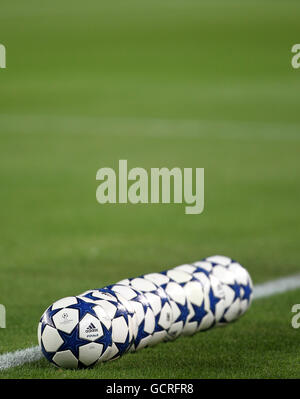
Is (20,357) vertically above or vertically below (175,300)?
below

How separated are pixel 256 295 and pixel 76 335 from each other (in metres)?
2.74

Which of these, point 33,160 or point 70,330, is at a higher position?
point 33,160

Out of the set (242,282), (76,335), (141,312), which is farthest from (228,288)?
(76,335)

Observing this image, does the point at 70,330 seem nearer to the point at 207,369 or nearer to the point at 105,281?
the point at 207,369

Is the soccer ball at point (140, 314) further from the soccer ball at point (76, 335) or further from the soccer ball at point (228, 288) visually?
the soccer ball at point (228, 288)

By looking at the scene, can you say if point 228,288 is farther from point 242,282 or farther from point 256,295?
point 256,295

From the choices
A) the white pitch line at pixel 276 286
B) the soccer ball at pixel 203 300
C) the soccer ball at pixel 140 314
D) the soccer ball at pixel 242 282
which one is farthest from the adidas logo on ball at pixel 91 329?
the white pitch line at pixel 276 286

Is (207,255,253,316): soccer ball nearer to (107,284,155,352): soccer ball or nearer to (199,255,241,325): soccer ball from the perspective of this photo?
(199,255,241,325): soccer ball

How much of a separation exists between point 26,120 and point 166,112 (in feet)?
13.6

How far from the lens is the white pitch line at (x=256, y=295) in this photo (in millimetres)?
5574

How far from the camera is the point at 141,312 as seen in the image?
5.68 meters

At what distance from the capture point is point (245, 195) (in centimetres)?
1335

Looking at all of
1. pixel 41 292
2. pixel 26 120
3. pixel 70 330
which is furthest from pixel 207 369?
pixel 26 120

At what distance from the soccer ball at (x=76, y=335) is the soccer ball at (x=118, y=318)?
52 millimetres
